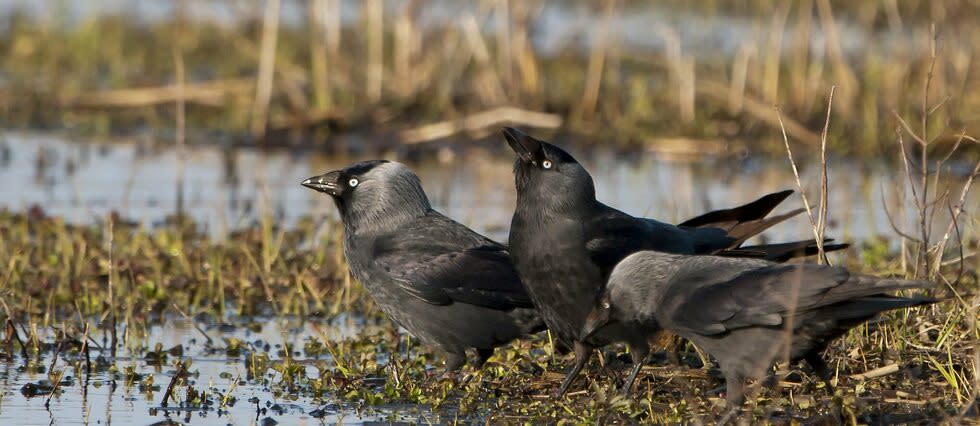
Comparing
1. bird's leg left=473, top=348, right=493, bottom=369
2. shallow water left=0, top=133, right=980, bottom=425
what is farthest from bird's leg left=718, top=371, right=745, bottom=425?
bird's leg left=473, top=348, right=493, bottom=369

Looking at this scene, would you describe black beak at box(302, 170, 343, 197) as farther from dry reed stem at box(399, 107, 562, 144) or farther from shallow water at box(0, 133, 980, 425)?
dry reed stem at box(399, 107, 562, 144)

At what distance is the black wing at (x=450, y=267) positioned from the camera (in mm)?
6645

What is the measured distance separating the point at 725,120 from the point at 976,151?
233 centimetres

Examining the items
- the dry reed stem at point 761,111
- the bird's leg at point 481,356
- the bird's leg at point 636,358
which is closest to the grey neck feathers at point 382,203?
the bird's leg at point 481,356

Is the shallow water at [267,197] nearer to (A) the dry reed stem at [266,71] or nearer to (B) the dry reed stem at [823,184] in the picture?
(A) the dry reed stem at [266,71]

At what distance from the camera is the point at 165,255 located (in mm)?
8477

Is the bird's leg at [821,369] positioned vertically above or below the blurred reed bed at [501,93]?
below

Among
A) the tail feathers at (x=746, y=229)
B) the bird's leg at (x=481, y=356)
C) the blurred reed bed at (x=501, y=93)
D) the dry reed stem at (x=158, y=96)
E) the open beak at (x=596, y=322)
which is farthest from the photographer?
the dry reed stem at (x=158, y=96)

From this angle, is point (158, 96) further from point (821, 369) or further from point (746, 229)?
point (821, 369)

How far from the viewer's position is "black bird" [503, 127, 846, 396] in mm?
5906

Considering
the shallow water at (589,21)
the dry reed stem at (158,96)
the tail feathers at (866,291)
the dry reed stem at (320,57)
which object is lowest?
the tail feathers at (866,291)

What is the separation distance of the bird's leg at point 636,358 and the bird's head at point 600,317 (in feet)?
0.95

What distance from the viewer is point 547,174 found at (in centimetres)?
607

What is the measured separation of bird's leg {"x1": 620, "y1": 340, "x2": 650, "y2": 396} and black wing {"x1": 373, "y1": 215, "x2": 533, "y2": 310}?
2.38 ft
